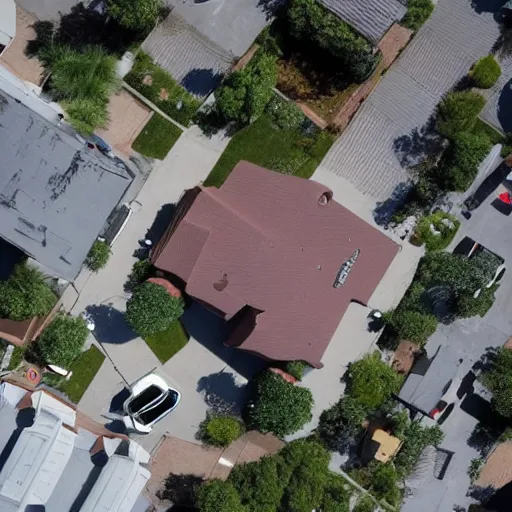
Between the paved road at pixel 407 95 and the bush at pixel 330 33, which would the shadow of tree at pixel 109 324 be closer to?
the paved road at pixel 407 95

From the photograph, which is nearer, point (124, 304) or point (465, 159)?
point (124, 304)

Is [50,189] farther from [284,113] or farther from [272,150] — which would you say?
[284,113]

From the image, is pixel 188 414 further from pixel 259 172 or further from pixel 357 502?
pixel 259 172

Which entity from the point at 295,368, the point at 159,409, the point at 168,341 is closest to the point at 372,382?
the point at 295,368

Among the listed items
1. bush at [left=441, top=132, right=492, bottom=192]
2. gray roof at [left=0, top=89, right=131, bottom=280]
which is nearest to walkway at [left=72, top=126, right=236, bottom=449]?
gray roof at [left=0, top=89, right=131, bottom=280]

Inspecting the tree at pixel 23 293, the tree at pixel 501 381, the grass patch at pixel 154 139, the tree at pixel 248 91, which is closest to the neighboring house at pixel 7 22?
the grass patch at pixel 154 139

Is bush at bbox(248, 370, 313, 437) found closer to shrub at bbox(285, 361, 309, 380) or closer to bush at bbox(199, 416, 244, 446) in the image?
shrub at bbox(285, 361, 309, 380)
